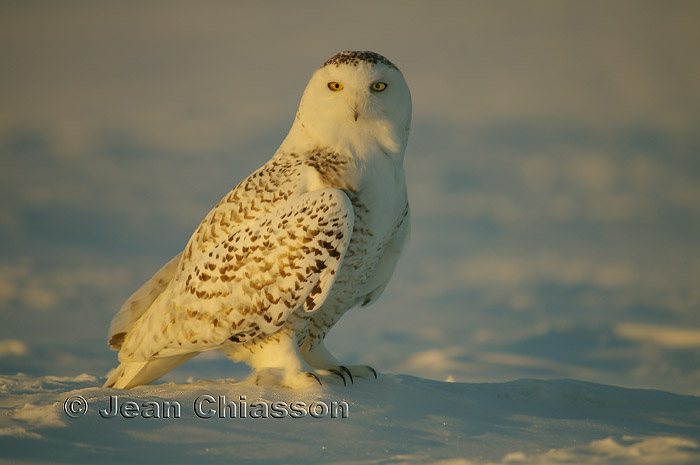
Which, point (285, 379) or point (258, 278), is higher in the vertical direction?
point (258, 278)

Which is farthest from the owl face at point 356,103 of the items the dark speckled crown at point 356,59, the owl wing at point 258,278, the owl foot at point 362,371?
the owl foot at point 362,371

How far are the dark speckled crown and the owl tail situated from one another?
75.2 inches

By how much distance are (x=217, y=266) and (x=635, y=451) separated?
2.39 meters

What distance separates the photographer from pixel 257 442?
3.94 metres

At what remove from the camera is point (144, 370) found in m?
4.89

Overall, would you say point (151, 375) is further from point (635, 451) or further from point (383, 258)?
point (635, 451)

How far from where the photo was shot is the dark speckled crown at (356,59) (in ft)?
15.4

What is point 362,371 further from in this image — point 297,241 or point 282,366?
point 297,241

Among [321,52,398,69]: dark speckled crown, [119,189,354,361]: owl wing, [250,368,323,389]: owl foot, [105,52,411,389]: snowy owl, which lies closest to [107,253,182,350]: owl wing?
[105,52,411,389]: snowy owl

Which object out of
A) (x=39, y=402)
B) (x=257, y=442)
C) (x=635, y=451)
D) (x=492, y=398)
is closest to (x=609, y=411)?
(x=492, y=398)

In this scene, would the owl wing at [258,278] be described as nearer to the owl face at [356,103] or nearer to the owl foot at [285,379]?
the owl foot at [285,379]

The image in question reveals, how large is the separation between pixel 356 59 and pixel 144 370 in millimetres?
2224

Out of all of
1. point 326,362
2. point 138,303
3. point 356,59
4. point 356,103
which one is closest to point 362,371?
point 326,362

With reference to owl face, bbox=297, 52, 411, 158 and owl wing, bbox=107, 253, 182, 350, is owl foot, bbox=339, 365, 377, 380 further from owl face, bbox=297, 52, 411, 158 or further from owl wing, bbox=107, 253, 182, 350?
owl face, bbox=297, 52, 411, 158
